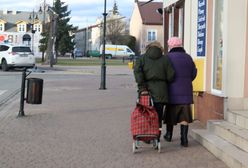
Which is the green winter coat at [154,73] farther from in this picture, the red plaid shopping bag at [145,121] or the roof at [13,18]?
the roof at [13,18]

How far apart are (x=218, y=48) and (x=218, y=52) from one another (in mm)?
81

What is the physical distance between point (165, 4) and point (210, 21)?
6480 millimetres

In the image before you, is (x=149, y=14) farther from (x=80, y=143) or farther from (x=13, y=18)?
(x=80, y=143)

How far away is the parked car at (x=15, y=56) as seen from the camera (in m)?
35.5

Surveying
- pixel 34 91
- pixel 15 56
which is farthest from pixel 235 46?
pixel 15 56

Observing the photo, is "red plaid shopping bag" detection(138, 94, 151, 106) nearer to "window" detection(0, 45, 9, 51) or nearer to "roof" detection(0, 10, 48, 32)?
"window" detection(0, 45, 9, 51)

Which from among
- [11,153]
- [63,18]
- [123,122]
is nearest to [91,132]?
[123,122]

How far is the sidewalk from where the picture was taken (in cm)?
741

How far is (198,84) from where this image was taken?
1102cm

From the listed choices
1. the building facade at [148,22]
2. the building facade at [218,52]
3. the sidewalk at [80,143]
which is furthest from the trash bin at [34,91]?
the building facade at [148,22]

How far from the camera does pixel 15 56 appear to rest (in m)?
35.4

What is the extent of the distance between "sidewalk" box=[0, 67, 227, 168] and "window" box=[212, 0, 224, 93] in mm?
1115

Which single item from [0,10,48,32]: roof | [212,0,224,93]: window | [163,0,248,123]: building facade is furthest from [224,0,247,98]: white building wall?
[0,10,48,32]: roof

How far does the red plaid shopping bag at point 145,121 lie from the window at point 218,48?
7.99 feet
